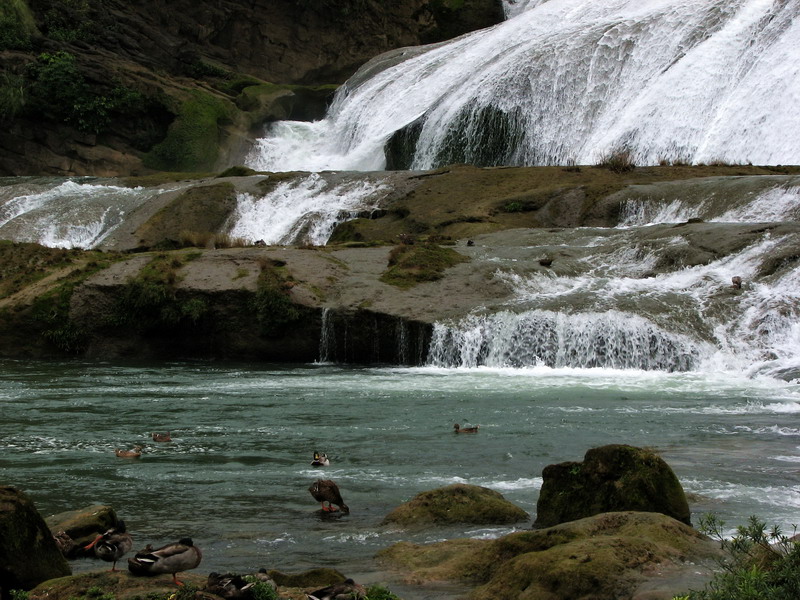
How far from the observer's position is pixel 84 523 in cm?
691

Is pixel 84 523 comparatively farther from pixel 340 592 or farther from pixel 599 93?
pixel 599 93

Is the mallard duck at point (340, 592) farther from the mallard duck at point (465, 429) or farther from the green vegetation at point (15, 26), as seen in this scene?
the green vegetation at point (15, 26)

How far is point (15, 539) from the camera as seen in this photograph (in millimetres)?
5633

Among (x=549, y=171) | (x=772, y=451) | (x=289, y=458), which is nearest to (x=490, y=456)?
(x=289, y=458)

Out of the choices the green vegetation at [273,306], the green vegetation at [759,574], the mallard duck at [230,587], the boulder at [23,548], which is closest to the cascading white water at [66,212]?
the green vegetation at [273,306]

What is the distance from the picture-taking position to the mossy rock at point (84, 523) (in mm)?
6820

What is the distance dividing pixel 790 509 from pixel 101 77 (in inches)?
1548

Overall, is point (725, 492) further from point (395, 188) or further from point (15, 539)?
point (395, 188)

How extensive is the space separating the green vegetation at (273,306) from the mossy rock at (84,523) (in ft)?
37.4

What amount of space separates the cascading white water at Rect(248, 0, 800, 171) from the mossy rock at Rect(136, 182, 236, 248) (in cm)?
702

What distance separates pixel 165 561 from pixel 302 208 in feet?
74.7

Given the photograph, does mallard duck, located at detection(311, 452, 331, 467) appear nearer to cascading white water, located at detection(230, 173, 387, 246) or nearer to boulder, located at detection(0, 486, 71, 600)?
boulder, located at detection(0, 486, 71, 600)

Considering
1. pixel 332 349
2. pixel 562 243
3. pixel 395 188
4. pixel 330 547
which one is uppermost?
pixel 395 188

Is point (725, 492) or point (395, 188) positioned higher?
point (395, 188)
